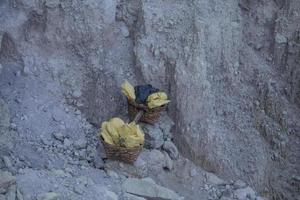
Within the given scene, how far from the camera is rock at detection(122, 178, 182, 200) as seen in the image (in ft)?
13.9

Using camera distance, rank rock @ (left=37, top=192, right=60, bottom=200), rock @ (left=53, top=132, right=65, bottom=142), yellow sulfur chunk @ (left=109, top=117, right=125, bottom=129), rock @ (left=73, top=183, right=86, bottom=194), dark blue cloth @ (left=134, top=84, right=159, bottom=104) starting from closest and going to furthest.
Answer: rock @ (left=37, top=192, right=60, bottom=200)
rock @ (left=73, top=183, right=86, bottom=194)
yellow sulfur chunk @ (left=109, top=117, right=125, bottom=129)
rock @ (left=53, top=132, right=65, bottom=142)
dark blue cloth @ (left=134, top=84, right=159, bottom=104)

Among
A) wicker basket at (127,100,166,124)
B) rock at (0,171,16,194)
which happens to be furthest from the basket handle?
Result: rock at (0,171,16,194)

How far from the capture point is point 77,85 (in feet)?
15.7

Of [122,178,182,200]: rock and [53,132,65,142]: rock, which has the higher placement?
[53,132,65,142]: rock

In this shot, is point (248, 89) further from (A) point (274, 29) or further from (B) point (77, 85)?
(B) point (77, 85)

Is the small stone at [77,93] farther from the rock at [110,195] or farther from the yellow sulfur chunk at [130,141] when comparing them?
the rock at [110,195]

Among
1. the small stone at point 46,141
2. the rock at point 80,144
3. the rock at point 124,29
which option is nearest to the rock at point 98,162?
the rock at point 80,144

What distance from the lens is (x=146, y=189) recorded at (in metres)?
4.29

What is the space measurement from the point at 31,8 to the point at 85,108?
0.98 meters

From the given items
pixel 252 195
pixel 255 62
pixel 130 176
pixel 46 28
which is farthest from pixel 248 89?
pixel 46 28

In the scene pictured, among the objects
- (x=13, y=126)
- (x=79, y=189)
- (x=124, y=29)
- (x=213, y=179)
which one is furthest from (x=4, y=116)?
(x=213, y=179)

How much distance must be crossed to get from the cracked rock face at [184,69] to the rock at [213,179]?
2.5 inches

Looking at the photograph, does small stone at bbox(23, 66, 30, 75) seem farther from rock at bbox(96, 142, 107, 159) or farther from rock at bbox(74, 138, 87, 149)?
rock at bbox(96, 142, 107, 159)

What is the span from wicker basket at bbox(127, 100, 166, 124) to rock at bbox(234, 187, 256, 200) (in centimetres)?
95
